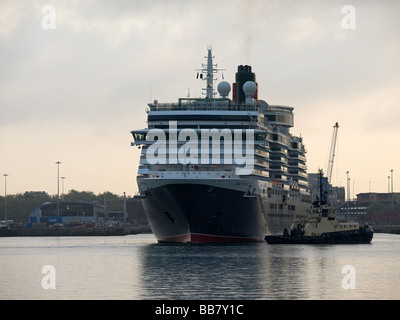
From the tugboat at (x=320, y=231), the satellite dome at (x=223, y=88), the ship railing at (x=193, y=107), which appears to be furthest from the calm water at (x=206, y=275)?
the satellite dome at (x=223, y=88)

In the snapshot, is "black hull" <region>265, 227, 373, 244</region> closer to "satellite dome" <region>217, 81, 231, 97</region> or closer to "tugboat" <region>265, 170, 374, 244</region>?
"tugboat" <region>265, 170, 374, 244</region>

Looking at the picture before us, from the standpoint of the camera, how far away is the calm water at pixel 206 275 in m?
57.7

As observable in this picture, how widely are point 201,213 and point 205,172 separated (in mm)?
4650

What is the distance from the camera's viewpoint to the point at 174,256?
294 feet

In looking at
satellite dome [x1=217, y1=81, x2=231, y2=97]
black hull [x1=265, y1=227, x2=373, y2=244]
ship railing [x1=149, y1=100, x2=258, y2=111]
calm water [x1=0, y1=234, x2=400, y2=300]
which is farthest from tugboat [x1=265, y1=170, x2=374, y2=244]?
calm water [x1=0, y1=234, x2=400, y2=300]

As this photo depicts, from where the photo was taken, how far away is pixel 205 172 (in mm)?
107000

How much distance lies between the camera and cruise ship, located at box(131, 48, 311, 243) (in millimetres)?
106188

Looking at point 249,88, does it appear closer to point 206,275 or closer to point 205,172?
point 205,172

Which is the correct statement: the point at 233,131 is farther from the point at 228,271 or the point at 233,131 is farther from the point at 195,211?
the point at 228,271

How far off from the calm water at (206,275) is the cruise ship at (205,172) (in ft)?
24.5

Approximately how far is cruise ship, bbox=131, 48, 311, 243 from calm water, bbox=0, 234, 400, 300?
24.5 ft

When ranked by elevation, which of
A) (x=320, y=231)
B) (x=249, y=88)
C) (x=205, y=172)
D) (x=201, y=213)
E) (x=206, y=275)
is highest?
(x=249, y=88)

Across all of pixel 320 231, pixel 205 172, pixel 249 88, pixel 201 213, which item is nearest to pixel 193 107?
pixel 205 172

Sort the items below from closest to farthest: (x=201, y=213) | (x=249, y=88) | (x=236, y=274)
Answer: (x=236, y=274), (x=201, y=213), (x=249, y=88)
